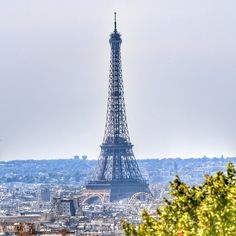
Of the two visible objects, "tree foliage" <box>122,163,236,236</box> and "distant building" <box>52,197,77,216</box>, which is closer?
"tree foliage" <box>122,163,236,236</box>

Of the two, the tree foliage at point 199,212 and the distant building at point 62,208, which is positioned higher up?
the distant building at point 62,208

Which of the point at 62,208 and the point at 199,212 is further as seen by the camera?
the point at 62,208

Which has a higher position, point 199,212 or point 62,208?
point 62,208

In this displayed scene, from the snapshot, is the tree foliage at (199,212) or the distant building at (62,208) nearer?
the tree foliage at (199,212)

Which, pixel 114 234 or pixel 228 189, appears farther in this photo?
pixel 114 234

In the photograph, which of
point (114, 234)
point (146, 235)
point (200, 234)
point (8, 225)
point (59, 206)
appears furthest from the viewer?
point (59, 206)

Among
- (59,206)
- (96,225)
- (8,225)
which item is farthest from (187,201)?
(59,206)

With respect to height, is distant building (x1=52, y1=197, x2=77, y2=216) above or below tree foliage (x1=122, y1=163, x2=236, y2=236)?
above

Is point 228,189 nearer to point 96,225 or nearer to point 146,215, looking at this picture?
point 146,215
